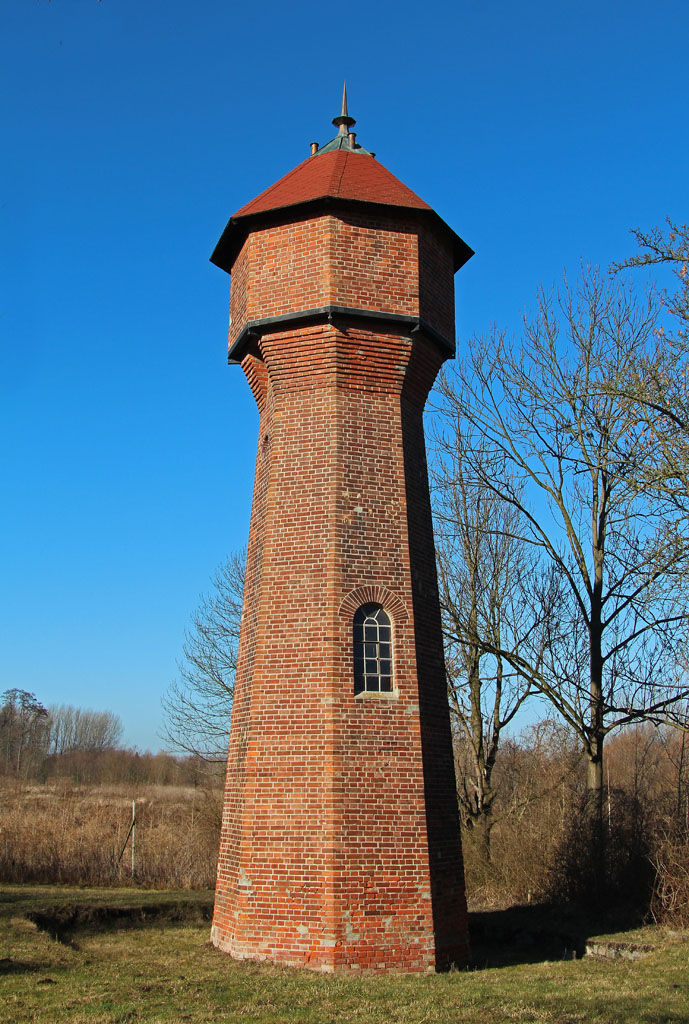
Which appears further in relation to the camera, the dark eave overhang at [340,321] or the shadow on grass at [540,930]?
the shadow on grass at [540,930]

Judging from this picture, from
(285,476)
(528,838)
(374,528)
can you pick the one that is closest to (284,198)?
(285,476)

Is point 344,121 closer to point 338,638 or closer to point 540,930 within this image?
point 338,638

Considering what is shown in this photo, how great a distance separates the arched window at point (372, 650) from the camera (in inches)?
391

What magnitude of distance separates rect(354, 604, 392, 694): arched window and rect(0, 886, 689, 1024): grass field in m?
2.98

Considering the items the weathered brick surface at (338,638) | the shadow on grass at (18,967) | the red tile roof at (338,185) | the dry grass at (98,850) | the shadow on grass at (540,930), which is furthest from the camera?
the dry grass at (98,850)

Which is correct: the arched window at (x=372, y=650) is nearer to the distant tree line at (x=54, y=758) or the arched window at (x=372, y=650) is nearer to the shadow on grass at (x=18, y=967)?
the shadow on grass at (x=18, y=967)

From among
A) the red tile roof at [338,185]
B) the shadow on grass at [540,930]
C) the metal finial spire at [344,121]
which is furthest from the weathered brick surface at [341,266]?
the shadow on grass at [540,930]

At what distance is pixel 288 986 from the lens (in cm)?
830

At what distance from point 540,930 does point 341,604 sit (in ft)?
21.4

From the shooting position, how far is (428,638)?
418 inches

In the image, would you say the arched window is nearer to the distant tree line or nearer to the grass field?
the grass field

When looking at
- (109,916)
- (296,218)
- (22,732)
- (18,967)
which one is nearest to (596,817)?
(109,916)

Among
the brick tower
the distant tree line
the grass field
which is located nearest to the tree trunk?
the grass field

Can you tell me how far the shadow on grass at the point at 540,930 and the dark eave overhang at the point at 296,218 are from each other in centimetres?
939
